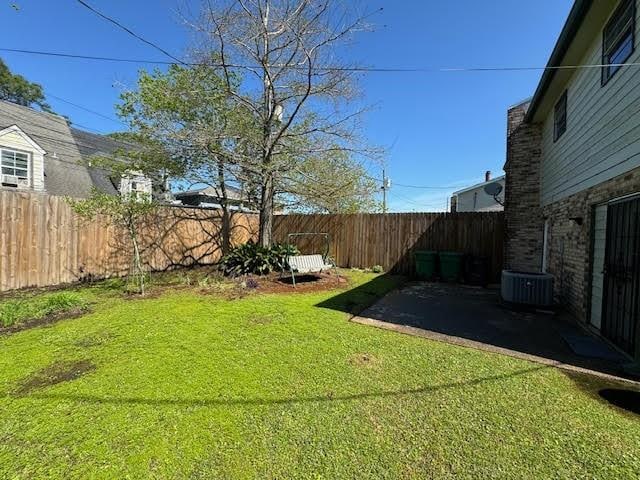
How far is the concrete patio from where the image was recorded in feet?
11.6

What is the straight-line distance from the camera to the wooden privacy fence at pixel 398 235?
8.80 m

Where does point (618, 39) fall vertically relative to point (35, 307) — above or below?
above

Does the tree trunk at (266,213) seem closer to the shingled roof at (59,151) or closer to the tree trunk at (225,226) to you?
the tree trunk at (225,226)

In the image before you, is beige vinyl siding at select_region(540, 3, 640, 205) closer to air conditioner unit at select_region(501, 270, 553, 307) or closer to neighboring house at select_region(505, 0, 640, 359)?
neighboring house at select_region(505, 0, 640, 359)

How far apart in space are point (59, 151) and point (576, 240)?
66.6ft

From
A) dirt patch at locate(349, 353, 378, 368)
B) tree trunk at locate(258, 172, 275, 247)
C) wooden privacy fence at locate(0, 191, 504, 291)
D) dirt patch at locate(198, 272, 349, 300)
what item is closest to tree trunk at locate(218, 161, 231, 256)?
wooden privacy fence at locate(0, 191, 504, 291)

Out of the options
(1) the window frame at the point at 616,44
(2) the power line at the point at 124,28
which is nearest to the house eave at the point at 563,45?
(1) the window frame at the point at 616,44

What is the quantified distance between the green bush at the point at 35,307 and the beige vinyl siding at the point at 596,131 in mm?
8188

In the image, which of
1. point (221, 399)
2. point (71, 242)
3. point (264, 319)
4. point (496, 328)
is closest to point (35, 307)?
point (71, 242)

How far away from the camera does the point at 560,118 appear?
21.7ft

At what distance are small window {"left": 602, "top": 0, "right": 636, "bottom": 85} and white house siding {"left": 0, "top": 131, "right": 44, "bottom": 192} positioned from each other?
17.6 metres

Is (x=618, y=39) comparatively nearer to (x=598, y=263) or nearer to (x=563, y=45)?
(x=563, y=45)

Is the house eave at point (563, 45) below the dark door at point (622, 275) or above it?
above

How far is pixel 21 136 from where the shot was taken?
40.3 feet
